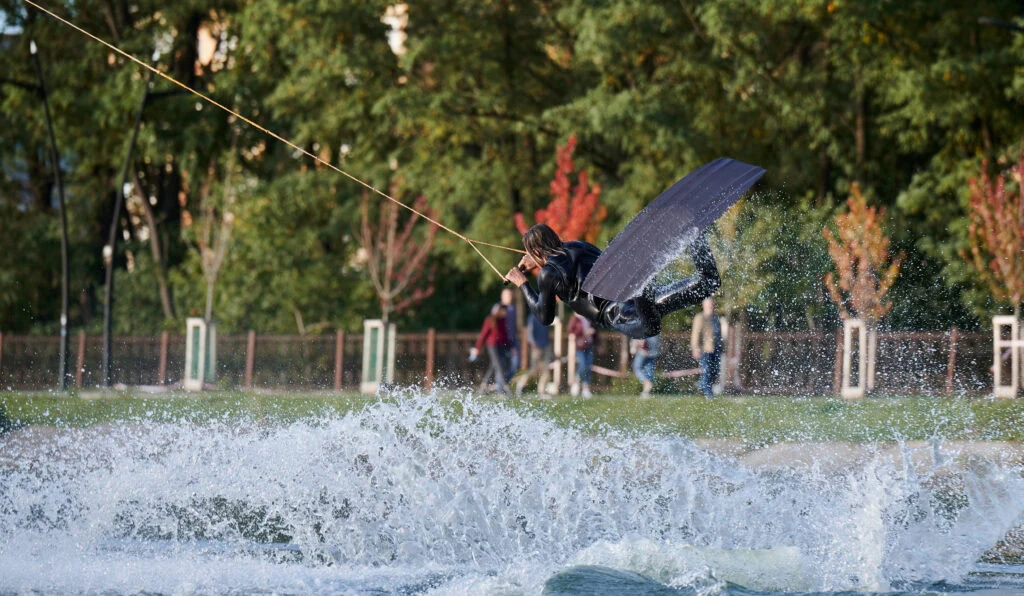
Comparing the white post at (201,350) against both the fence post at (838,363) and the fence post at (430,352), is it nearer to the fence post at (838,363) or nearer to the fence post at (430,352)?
the fence post at (430,352)

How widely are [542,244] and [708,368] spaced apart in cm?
1237

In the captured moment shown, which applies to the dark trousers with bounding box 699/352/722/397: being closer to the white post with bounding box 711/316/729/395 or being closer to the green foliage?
the white post with bounding box 711/316/729/395

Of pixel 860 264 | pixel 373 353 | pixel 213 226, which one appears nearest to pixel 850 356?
pixel 860 264

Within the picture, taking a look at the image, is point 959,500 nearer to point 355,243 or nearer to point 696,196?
point 696,196

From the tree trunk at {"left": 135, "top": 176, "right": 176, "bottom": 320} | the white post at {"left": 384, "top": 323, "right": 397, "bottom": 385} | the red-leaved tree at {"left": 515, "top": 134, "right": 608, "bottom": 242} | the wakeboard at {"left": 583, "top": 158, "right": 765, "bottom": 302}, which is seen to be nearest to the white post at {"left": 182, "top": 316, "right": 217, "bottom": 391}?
the white post at {"left": 384, "top": 323, "right": 397, "bottom": 385}

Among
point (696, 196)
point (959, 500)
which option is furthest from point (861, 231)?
point (696, 196)

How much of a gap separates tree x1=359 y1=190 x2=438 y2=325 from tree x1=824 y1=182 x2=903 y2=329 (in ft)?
41.2

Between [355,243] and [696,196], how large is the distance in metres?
31.9

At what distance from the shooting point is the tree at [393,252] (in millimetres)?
36812

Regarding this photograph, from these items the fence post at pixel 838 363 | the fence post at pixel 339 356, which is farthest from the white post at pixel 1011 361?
the fence post at pixel 339 356

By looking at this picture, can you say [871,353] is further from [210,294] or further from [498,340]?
[210,294]

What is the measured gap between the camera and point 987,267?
26578 mm

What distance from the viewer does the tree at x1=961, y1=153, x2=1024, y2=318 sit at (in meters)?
25.7

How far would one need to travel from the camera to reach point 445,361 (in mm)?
29422
